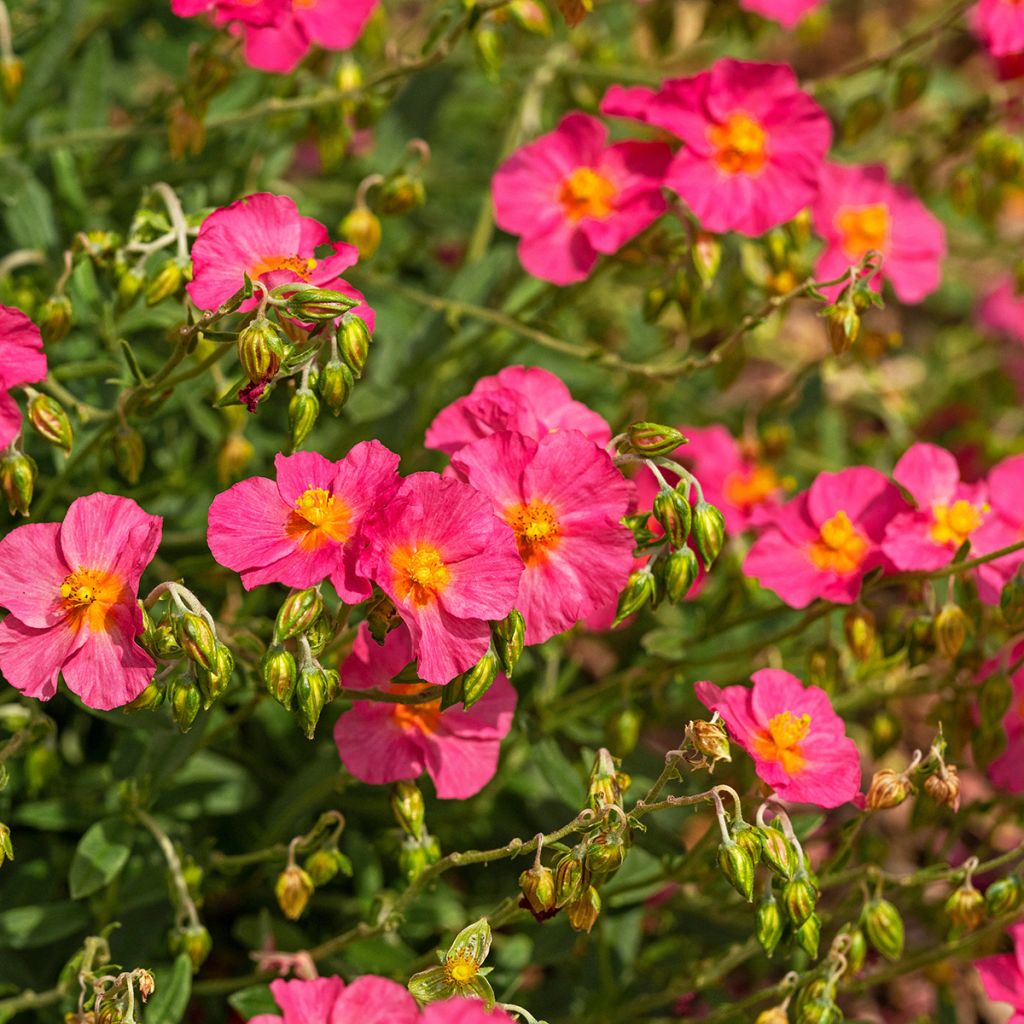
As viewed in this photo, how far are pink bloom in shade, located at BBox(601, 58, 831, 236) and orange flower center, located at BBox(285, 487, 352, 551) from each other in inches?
41.6

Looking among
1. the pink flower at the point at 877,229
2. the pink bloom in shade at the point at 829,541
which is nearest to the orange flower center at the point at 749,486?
the pink flower at the point at 877,229

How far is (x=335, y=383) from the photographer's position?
2.08m

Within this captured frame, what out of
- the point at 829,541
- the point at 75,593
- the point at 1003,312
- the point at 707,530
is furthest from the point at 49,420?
the point at 1003,312

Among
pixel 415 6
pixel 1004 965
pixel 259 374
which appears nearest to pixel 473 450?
pixel 259 374

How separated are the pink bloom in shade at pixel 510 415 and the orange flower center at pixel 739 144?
68cm

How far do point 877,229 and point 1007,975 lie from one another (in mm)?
1708

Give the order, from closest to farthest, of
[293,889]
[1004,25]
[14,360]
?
1. [14,360]
2. [293,889]
3. [1004,25]

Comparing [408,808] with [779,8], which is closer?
[408,808]

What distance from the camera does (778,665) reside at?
2986 millimetres

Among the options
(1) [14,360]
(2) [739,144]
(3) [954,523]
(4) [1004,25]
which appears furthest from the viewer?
(4) [1004,25]

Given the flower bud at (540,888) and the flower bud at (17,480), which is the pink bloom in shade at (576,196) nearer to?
the flower bud at (17,480)

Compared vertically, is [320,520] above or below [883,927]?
above

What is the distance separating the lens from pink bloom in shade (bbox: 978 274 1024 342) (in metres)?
4.79

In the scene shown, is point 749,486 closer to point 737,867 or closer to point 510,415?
point 510,415
